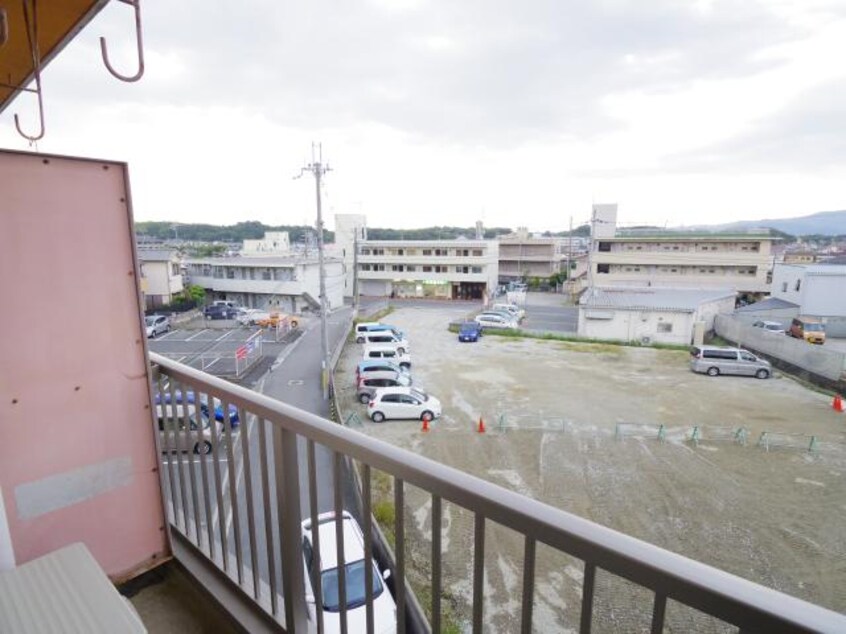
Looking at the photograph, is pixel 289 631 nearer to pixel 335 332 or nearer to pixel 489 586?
pixel 489 586

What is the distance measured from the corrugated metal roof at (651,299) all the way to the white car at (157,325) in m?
14.2

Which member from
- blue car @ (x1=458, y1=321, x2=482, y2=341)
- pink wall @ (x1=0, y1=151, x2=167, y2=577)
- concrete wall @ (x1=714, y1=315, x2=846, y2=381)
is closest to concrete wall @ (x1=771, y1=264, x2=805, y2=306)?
concrete wall @ (x1=714, y1=315, x2=846, y2=381)

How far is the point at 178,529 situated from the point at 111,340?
709 mm

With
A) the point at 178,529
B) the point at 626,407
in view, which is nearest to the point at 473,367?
the point at 626,407

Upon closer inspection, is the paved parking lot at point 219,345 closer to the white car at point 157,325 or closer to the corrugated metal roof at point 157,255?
the white car at point 157,325

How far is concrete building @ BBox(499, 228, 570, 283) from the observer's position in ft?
98.8

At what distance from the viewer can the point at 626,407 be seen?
893 cm

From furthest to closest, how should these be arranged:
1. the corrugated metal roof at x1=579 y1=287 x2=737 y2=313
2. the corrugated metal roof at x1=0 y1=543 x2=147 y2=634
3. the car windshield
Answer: the corrugated metal roof at x1=579 y1=287 x2=737 y2=313, the car windshield, the corrugated metal roof at x1=0 y1=543 x2=147 y2=634

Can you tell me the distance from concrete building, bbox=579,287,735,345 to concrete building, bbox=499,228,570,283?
14.3 meters

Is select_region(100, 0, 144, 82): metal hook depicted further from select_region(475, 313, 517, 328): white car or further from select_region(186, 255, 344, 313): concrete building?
select_region(186, 255, 344, 313): concrete building

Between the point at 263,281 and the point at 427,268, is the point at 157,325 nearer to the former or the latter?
the point at 263,281

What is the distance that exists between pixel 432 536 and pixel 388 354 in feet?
37.1

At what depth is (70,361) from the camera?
1.18 metres

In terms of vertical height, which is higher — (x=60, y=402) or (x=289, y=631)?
(x=60, y=402)
